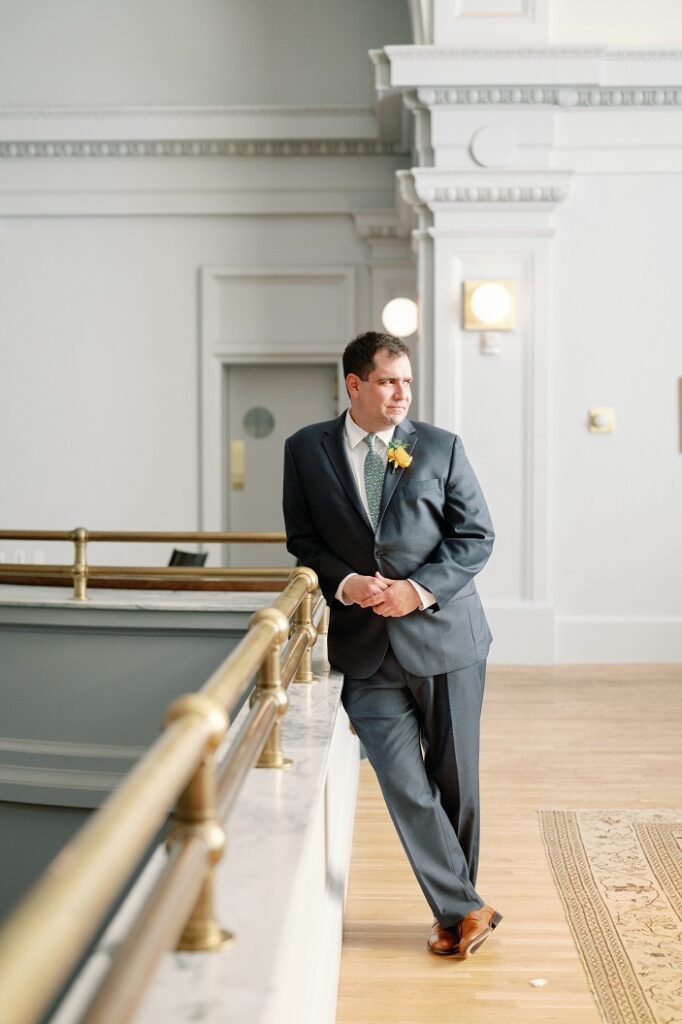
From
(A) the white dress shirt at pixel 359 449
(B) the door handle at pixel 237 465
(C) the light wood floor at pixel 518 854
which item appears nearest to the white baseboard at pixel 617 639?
(C) the light wood floor at pixel 518 854

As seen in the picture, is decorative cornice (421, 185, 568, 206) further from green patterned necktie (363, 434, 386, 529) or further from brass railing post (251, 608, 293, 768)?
brass railing post (251, 608, 293, 768)

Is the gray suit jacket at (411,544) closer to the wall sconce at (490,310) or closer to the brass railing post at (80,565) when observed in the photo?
the brass railing post at (80,565)

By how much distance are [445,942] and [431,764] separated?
499 millimetres

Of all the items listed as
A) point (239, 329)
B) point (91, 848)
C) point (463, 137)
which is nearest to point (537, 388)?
point (463, 137)

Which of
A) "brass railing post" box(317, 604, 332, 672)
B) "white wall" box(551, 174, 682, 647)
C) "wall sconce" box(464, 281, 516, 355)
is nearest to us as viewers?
"brass railing post" box(317, 604, 332, 672)

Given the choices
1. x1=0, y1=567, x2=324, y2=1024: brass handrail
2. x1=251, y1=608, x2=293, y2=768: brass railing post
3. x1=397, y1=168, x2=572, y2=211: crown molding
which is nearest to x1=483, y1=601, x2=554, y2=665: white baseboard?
x1=397, y1=168, x2=572, y2=211: crown molding

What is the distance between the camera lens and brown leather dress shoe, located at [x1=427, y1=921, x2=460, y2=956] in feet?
9.96

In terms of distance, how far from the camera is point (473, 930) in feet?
9.78

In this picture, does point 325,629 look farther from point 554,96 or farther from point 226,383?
point 226,383

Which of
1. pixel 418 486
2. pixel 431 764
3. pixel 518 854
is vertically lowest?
pixel 518 854

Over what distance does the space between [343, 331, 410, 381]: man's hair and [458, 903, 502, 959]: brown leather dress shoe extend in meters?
1.52

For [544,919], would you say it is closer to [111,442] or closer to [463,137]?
[463,137]

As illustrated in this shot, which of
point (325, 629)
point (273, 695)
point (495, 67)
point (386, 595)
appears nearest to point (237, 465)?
point (495, 67)

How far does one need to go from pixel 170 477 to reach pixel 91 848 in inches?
336
